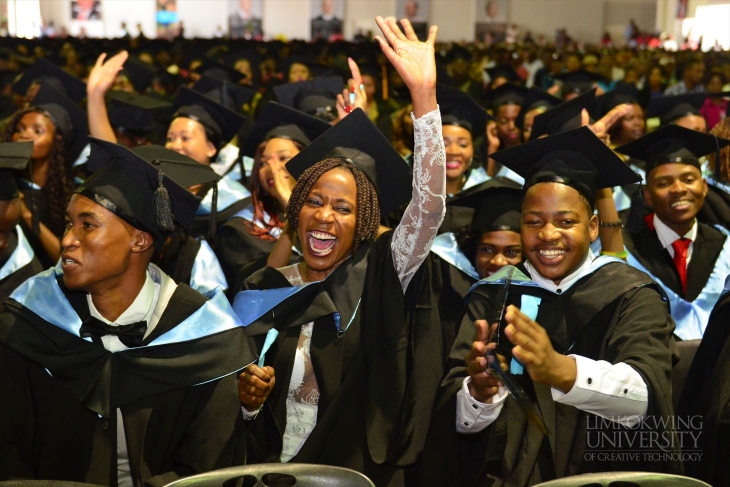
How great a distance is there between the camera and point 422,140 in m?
2.68

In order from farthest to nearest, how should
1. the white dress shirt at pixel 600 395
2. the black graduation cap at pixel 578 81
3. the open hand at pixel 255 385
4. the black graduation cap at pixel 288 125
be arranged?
the black graduation cap at pixel 578 81, the black graduation cap at pixel 288 125, the open hand at pixel 255 385, the white dress shirt at pixel 600 395

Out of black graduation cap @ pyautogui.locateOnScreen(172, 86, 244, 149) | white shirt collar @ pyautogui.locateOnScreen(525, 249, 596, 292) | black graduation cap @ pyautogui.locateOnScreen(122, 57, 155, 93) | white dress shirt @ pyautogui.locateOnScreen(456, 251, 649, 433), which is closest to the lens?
white dress shirt @ pyautogui.locateOnScreen(456, 251, 649, 433)

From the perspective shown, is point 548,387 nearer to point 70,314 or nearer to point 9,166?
point 70,314

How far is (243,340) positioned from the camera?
2801mm

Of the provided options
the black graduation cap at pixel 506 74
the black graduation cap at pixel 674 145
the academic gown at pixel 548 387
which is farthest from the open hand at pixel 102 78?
the black graduation cap at pixel 506 74

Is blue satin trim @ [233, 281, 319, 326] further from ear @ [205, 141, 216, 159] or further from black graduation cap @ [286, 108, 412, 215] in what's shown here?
ear @ [205, 141, 216, 159]

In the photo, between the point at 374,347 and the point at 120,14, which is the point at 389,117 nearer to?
the point at 374,347

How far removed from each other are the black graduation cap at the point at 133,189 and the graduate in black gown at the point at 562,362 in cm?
105

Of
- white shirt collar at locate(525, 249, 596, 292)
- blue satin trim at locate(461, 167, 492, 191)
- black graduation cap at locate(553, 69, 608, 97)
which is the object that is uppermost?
black graduation cap at locate(553, 69, 608, 97)

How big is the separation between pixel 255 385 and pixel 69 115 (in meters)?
3.00

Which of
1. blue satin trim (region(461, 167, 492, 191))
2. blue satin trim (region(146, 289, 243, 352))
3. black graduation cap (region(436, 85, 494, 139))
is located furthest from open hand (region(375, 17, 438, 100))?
black graduation cap (region(436, 85, 494, 139))

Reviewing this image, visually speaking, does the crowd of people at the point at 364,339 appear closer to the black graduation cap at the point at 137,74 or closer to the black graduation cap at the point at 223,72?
the black graduation cap at the point at 137,74

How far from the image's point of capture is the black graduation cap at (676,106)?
595cm

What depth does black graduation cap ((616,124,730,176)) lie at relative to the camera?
4180 mm
